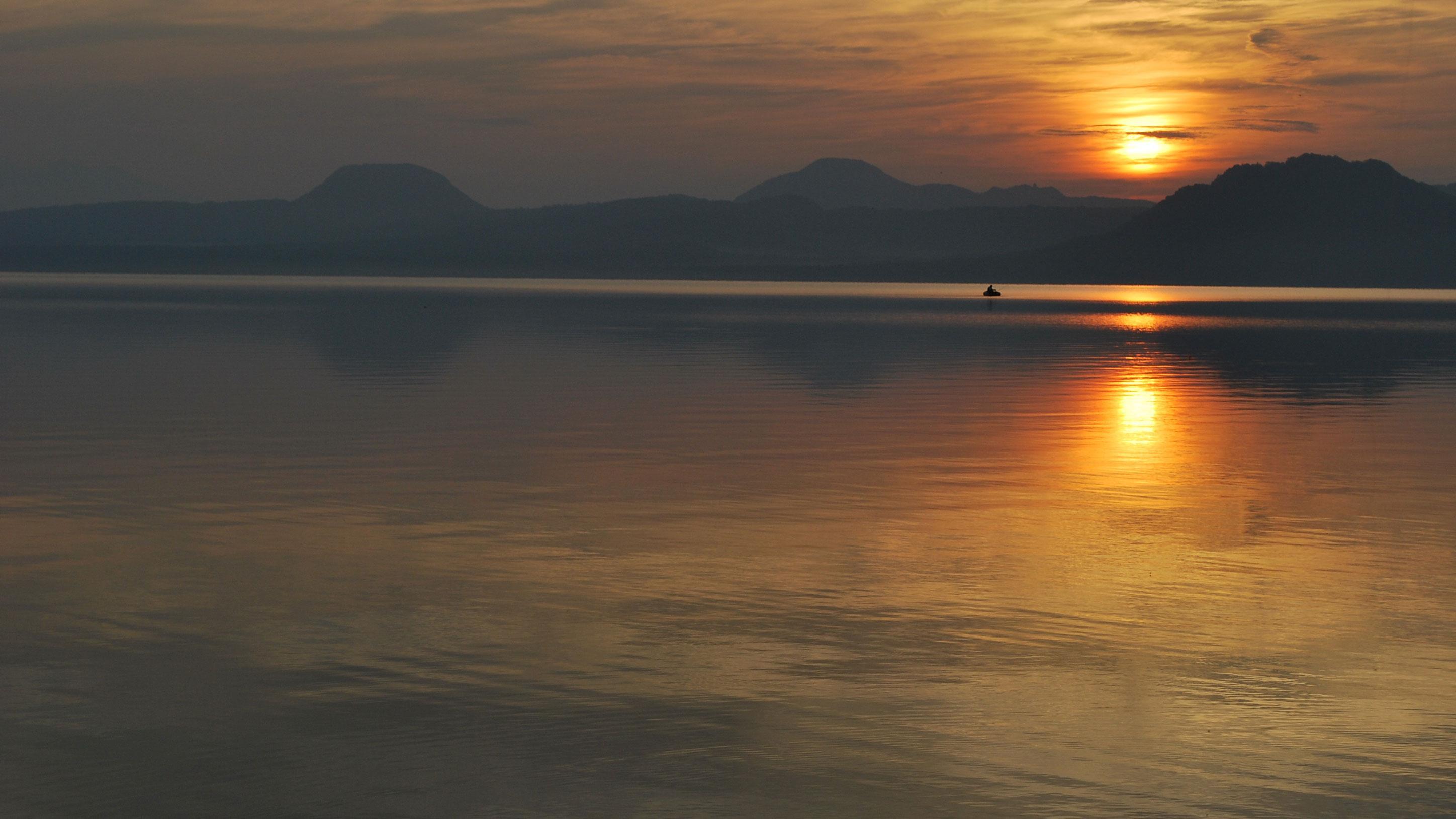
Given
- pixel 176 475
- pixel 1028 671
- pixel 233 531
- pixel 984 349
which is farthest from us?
pixel 984 349

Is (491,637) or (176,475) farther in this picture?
Answer: (176,475)

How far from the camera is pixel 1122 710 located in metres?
11.2

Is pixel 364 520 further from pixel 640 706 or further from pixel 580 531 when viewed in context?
pixel 640 706

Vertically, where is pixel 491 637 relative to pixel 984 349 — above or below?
above

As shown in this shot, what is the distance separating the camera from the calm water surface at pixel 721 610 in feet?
32.2

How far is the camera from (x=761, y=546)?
17500 millimetres

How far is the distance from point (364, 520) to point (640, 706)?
342 inches

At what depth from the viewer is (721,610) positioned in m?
14.2

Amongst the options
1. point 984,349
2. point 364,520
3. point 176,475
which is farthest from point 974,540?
point 984,349

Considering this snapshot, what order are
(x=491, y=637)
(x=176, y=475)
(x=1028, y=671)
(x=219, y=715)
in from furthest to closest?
1. (x=176, y=475)
2. (x=491, y=637)
3. (x=1028, y=671)
4. (x=219, y=715)

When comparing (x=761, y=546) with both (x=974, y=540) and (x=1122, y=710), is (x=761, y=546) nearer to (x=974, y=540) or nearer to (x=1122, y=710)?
(x=974, y=540)

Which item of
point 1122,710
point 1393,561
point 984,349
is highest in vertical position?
point 1122,710

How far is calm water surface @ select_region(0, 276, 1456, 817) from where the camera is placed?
9.81 metres

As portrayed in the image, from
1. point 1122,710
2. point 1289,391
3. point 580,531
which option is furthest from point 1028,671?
point 1289,391
